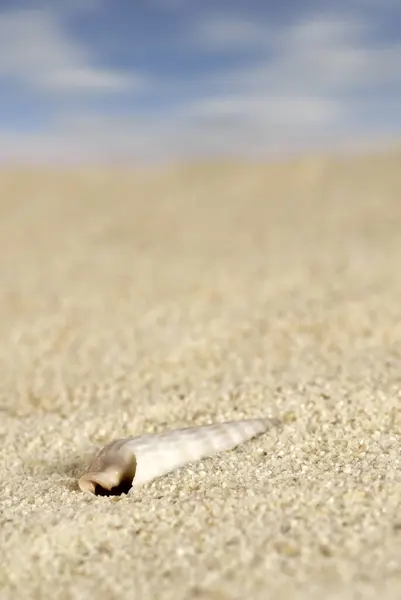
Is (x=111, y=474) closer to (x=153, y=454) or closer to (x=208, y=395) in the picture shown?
(x=153, y=454)

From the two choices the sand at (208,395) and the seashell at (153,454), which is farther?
the seashell at (153,454)

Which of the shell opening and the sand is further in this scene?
the shell opening

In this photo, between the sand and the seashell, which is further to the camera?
the seashell

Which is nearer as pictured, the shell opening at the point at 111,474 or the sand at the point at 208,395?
the sand at the point at 208,395
